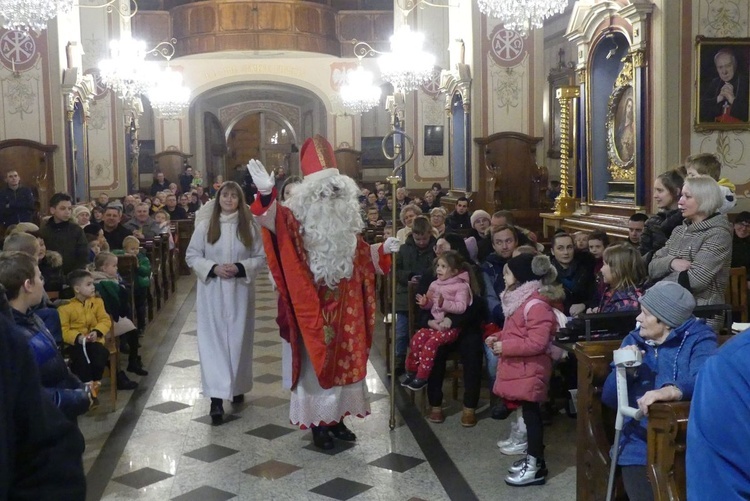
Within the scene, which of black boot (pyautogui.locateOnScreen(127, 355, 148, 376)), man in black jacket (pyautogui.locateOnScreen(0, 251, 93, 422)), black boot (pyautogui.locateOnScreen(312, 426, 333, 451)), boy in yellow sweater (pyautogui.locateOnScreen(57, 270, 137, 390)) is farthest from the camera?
black boot (pyautogui.locateOnScreen(127, 355, 148, 376))

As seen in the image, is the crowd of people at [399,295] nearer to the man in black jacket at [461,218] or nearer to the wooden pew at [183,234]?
the man in black jacket at [461,218]

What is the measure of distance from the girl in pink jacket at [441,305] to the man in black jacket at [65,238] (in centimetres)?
309

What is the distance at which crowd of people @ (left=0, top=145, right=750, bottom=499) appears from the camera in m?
4.38

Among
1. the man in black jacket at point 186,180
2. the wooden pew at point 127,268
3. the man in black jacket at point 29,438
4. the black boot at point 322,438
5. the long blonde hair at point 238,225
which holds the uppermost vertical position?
the man in black jacket at point 186,180

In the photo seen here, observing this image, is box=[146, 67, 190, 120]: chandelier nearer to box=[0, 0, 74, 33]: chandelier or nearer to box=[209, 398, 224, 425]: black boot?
box=[0, 0, 74, 33]: chandelier

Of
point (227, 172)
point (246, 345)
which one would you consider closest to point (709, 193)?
point (246, 345)

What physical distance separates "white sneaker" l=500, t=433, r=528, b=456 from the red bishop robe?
3.16 ft

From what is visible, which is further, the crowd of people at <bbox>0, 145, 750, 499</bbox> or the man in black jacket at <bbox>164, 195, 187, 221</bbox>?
the man in black jacket at <bbox>164, 195, 187, 221</bbox>

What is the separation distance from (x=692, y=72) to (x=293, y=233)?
4.56 meters

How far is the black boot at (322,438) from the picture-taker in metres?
5.16

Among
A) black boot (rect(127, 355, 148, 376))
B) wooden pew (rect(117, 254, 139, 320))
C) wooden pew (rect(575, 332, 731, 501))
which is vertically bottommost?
black boot (rect(127, 355, 148, 376))

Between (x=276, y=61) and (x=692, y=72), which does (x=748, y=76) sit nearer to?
(x=692, y=72)

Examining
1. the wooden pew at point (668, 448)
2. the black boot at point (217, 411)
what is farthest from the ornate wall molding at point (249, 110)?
the wooden pew at point (668, 448)

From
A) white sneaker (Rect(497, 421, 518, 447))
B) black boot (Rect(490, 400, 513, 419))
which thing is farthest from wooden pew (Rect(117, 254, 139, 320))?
white sneaker (Rect(497, 421, 518, 447))
